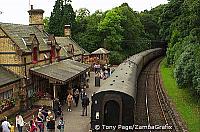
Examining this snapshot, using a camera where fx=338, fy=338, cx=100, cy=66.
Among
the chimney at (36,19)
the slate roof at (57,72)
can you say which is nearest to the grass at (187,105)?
the slate roof at (57,72)

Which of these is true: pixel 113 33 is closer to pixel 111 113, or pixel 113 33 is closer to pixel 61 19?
pixel 61 19

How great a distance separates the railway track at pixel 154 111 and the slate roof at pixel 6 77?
→ 8.60 metres

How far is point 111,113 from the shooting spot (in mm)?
16344

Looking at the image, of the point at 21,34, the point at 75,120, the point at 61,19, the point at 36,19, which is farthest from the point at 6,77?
the point at 61,19

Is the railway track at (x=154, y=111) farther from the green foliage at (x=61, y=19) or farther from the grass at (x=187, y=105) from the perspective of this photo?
the green foliage at (x=61, y=19)

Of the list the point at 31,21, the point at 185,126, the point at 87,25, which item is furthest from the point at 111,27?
the point at 185,126

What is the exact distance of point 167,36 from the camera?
58.5m

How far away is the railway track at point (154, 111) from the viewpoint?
18.3 metres

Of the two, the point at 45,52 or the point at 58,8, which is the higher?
the point at 58,8

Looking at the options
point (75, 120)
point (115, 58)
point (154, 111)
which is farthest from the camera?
point (115, 58)

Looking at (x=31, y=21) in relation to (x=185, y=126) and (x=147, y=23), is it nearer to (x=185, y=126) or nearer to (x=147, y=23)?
(x=185, y=126)

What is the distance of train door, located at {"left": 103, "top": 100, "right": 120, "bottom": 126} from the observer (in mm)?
16250

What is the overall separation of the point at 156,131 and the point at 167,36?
141ft

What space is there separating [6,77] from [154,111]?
10214 mm
